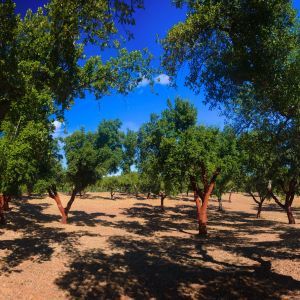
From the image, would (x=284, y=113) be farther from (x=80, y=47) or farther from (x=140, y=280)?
(x=80, y=47)

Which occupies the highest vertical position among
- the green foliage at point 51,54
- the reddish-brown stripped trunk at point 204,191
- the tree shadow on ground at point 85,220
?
the green foliage at point 51,54

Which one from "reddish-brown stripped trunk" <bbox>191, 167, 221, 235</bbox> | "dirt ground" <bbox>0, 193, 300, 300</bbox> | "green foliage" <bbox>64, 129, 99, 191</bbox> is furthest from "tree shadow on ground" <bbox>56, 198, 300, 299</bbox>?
"green foliage" <bbox>64, 129, 99, 191</bbox>

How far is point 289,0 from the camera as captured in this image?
406 inches

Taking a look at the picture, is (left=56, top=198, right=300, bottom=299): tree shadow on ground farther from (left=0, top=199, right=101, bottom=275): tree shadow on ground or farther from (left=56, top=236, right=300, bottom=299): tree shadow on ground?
(left=0, top=199, right=101, bottom=275): tree shadow on ground

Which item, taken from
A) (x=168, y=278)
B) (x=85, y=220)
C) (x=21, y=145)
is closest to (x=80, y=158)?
(x=85, y=220)

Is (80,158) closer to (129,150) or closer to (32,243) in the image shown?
(32,243)

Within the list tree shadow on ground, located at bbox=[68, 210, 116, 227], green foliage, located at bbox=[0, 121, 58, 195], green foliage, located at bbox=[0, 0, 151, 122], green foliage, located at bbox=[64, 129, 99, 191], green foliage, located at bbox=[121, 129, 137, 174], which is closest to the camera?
green foliage, located at bbox=[0, 0, 151, 122]

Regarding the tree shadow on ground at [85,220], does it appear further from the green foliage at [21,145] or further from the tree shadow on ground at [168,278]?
the green foliage at [21,145]

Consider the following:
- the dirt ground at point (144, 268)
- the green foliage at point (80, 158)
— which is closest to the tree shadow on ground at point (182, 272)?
the dirt ground at point (144, 268)

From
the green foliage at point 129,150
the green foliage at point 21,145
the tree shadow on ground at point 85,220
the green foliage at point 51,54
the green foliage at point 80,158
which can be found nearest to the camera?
the green foliage at point 51,54

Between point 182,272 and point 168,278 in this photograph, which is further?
point 182,272

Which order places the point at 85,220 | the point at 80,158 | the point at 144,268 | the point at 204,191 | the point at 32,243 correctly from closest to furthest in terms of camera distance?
the point at 144,268 < the point at 32,243 < the point at 204,191 < the point at 80,158 < the point at 85,220

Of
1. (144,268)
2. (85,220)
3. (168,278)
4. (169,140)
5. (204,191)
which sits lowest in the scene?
(85,220)

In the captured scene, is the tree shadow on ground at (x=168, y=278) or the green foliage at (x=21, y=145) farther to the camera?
the green foliage at (x=21, y=145)
